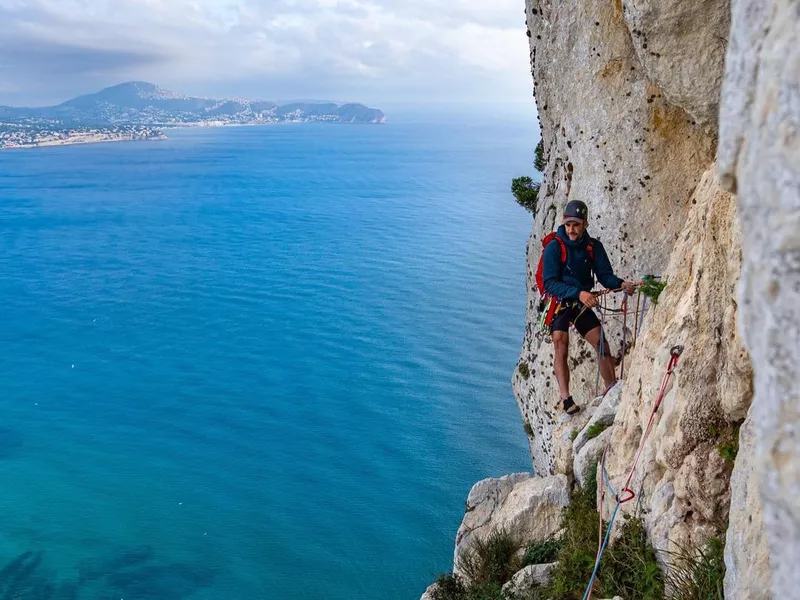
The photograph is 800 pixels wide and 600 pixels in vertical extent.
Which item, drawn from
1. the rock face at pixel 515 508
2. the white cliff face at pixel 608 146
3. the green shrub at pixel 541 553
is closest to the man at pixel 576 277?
the white cliff face at pixel 608 146

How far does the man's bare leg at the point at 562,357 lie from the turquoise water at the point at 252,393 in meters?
17.2

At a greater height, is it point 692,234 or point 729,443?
point 692,234

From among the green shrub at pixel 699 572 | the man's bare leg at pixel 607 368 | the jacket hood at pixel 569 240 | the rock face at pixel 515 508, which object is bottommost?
the rock face at pixel 515 508

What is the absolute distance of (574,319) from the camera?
10.0m

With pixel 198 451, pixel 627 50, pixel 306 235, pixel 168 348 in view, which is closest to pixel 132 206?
pixel 306 235

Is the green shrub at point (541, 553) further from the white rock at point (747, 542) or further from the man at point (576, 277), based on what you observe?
→ the white rock at point (747, 542)

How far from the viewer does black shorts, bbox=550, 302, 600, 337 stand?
9969 millimetres

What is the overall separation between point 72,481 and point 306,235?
44.8 metres

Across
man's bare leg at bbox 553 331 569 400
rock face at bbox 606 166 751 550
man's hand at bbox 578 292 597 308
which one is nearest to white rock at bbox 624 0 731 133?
rock face at bbox 606 166 751 550

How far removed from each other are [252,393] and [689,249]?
3763cm

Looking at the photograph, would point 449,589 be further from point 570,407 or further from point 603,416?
point 603,416

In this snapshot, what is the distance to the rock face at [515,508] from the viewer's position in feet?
31.9

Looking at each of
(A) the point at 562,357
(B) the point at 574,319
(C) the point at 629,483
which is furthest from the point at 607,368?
(C) the point at 629,483

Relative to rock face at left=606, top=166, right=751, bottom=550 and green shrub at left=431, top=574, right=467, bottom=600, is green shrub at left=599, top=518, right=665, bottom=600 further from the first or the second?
green shrub at left=431, top=574, right=467, bottom=600
